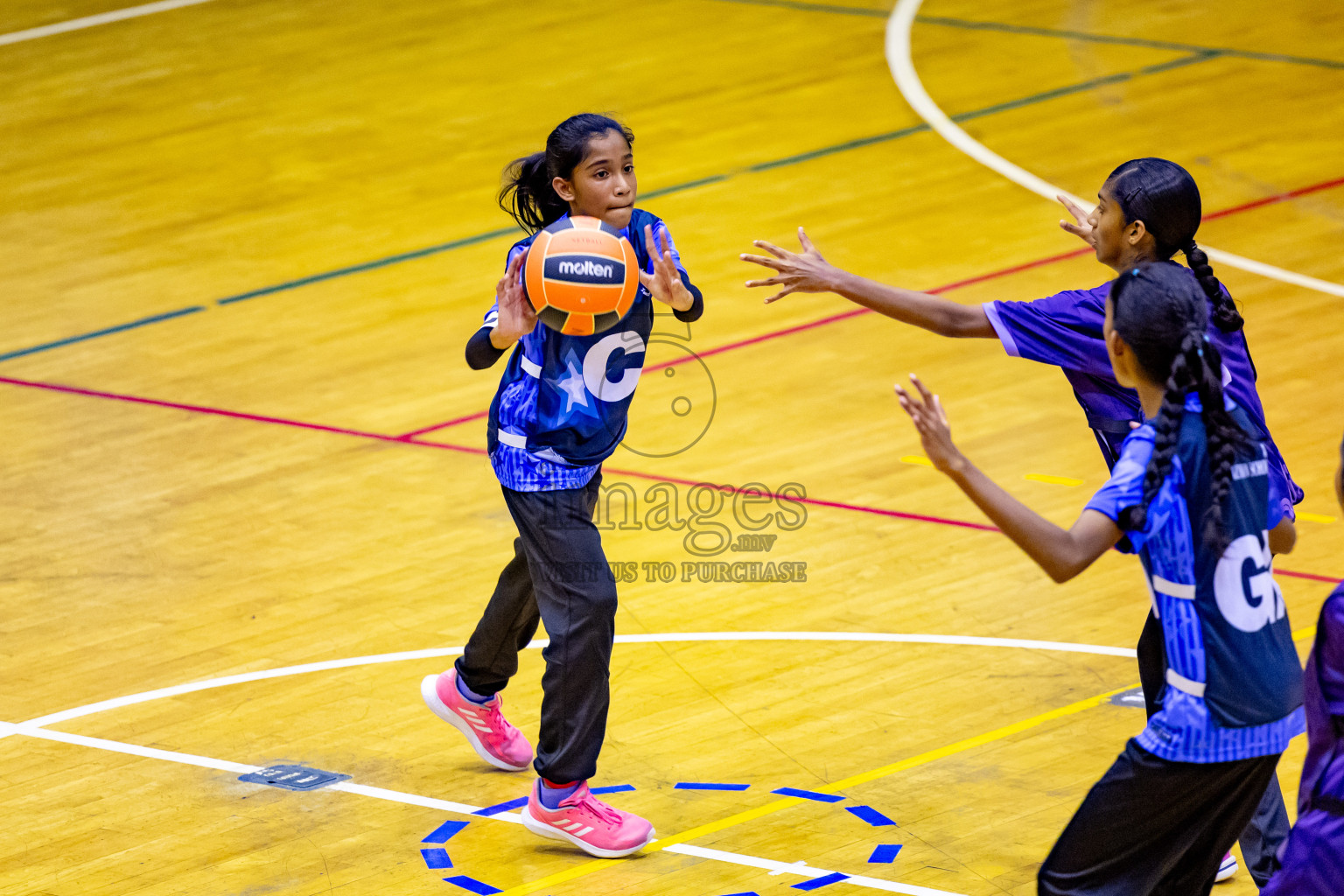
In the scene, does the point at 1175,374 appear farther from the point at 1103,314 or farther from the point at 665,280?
the point at 665,280

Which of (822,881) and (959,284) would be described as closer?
(822,881)

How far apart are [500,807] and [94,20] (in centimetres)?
1247

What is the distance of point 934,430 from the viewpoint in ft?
11.4

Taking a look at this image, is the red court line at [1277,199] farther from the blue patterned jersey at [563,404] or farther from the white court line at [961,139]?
the blue patterned jersey at [563,404]

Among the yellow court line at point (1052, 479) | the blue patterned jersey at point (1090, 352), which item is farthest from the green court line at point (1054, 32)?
the blue patterned jersey at point (1090, 352)

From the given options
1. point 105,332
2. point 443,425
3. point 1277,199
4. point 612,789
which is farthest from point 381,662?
point 1277,199

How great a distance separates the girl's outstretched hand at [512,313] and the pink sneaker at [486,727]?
1216mm

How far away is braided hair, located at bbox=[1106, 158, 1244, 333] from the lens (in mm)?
4328

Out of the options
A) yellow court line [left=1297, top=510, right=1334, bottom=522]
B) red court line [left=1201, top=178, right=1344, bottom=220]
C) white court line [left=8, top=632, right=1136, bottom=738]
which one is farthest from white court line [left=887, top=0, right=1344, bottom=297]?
white court line [left=8, top=632, right=1136, bottom=738]

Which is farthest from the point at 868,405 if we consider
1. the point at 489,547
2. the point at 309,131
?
the point at 309,131

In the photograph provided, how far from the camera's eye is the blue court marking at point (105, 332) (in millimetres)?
9383

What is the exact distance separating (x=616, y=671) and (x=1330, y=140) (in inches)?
293

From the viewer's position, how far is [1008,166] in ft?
37.9

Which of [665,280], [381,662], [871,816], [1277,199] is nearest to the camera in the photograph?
[665,280]
